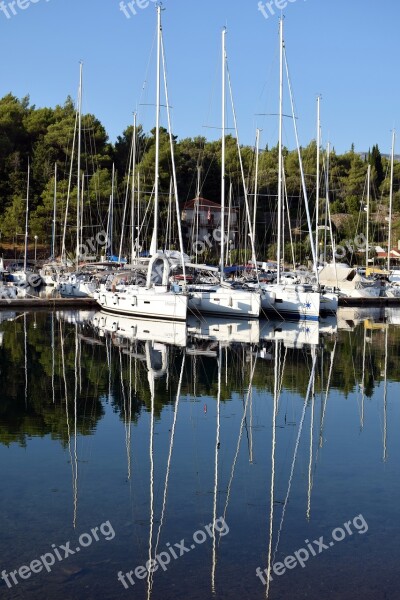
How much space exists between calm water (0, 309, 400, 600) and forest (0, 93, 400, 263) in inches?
1373

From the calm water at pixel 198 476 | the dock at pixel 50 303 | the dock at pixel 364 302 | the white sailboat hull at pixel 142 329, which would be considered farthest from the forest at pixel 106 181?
the calm water at pixel 198 476

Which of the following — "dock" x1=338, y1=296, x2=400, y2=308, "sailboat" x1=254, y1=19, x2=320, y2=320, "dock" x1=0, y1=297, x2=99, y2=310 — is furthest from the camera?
"dock" x1=338, y1=296, x2=400, y2=308

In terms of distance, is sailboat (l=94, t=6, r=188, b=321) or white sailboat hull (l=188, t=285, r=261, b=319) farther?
white sailboat hull (l=188, t=285, r=261, b=319)

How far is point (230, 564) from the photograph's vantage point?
829 cm

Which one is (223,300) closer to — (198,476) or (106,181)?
(198,476)

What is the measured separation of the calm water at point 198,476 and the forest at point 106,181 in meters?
34.9

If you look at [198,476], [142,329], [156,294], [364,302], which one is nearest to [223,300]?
[156,294]

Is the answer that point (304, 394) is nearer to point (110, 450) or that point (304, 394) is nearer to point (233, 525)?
point (110, 450)

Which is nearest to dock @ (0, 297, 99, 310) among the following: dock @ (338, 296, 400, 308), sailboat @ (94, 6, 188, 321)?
sailboat @ (94, 6, 188, 321)

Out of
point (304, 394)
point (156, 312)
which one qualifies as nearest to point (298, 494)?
point (304, 394)

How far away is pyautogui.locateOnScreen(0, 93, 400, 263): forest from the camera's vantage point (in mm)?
58719

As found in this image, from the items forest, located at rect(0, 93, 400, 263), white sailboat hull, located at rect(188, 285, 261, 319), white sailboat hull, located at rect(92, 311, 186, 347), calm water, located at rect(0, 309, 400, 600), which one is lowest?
white sailboat hull, located at rect(92, 311, 186, 347)

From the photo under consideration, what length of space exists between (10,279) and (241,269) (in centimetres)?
1461

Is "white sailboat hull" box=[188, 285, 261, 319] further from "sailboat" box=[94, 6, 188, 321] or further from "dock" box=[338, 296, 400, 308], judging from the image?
"dock" box=[338, 296, 400, 308]
